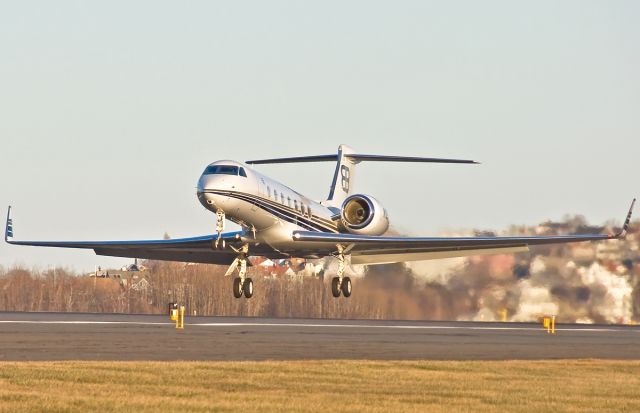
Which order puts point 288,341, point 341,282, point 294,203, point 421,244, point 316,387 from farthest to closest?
point 421,244, point 341,282, point 288,341, point 294,203, point 316,387

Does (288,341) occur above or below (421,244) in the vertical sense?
below

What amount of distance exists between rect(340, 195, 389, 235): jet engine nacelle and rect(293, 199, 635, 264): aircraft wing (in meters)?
0.75

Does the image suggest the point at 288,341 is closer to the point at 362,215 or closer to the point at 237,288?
the point at 237,288

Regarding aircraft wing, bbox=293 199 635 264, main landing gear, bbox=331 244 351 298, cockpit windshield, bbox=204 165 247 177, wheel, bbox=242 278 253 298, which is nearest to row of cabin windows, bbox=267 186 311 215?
aircraft wing, bbox=293 199 635 264

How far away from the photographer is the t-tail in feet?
154

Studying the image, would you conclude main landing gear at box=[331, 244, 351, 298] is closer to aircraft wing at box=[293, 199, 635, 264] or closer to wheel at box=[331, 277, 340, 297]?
wheel at box=[331, 277, 340, 297]

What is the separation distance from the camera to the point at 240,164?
34.7 metres

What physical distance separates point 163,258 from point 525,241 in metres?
14.3

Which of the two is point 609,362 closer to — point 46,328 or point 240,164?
point 240,164

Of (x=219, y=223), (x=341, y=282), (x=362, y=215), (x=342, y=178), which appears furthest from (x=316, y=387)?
(x=342, y=178)

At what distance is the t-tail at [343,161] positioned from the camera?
154 feet

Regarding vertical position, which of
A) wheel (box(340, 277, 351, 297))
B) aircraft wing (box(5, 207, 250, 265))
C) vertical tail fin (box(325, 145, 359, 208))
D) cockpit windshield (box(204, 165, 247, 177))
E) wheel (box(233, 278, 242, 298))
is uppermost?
vertical tail fin (box(325, 145, 359, 208))

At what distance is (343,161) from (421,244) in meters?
8.14

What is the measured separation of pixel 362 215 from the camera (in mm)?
42688
